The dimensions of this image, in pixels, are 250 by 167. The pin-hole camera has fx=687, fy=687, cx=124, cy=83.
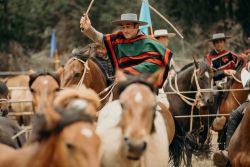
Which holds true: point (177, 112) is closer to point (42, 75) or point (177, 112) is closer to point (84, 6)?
point (42, 75)

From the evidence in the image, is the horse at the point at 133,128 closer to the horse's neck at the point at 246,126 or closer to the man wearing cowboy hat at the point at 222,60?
the horse's neck at the point at 246,126

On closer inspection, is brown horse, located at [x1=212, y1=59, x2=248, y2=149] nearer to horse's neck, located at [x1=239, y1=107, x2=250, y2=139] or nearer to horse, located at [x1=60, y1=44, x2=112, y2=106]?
horse, located at [x1=60, y1=44, x2=112, y2=106]

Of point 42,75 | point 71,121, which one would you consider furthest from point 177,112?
point 71,121

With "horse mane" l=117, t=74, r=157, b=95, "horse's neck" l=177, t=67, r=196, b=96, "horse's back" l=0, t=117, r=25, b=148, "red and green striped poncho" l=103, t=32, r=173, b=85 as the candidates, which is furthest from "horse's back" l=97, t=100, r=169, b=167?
"horse's neck" l=177, t=67, r=196, b=96

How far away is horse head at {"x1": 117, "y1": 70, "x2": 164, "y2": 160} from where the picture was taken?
6.30 meters

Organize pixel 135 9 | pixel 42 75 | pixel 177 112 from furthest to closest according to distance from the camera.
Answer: pixel 135 9 → pixel 177 112 → pixel 42 75

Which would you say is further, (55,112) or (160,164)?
(160,164)

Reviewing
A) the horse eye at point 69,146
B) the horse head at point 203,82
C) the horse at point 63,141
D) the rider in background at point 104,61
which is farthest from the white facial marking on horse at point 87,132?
the horse head at point 203,82

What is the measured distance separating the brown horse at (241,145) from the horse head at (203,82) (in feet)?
11.4

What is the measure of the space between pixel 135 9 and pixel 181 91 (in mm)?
17216

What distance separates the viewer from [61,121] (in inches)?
228

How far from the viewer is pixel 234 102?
13.4m

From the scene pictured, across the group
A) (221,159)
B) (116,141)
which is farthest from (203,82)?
(116,141)

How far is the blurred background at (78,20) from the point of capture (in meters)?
30.4
